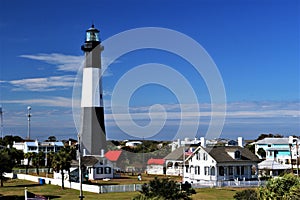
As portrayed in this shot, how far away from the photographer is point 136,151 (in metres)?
91.1

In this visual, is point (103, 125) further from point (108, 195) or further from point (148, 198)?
point (148, 198)

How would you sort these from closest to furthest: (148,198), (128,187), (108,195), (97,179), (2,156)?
(148,198) → (108,195) → (128,187) → (2,156) → (97,179)

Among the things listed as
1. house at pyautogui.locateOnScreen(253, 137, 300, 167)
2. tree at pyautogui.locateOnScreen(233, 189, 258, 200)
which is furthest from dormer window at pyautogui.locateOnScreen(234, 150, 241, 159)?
house at pyautogui.locateOnScreen(253, 137, 300, 167)

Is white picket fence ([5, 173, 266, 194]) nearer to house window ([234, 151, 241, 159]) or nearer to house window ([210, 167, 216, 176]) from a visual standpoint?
house window ([210, 167, 216, 176])

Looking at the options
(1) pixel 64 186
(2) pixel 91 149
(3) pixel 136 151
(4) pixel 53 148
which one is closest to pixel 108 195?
(1) pixel 64 186

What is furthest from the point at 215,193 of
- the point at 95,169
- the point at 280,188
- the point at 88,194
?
the point at 95,169

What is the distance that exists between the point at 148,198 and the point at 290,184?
8.21 metres

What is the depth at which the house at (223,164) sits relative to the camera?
5091 centimetres

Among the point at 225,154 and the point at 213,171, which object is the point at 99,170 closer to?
the point at 213,171

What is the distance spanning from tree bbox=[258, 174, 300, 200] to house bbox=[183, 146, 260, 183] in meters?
26.9

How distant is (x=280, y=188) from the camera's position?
907 inches

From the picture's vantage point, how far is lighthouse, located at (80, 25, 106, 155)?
68.6 metres

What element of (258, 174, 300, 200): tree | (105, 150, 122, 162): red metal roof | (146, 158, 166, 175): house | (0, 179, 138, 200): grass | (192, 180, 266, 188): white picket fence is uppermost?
(105, 150, 122, 162): red metal roof

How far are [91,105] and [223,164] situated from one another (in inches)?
987
